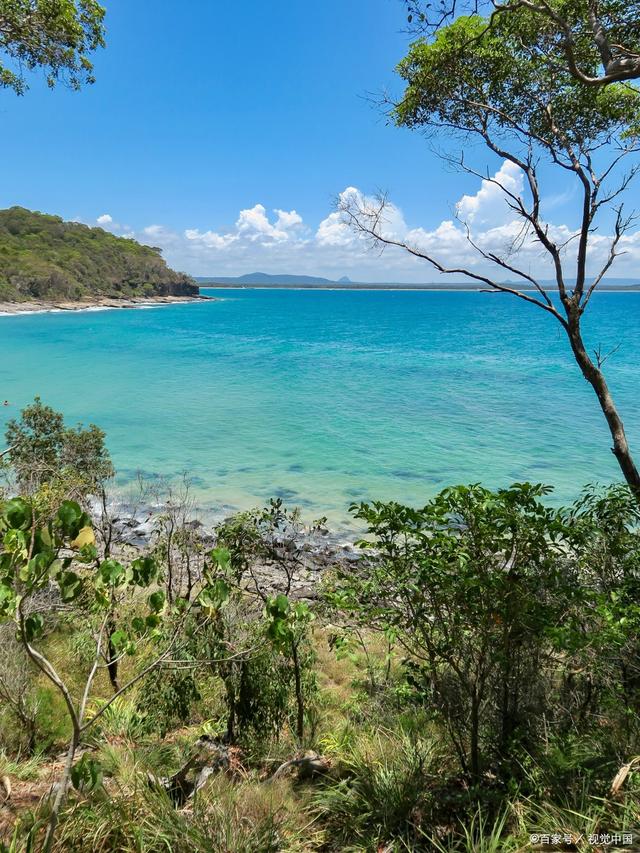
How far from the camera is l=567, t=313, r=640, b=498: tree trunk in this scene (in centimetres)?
584

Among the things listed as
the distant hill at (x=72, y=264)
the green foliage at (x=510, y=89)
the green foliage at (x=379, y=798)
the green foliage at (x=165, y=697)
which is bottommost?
the green foliage at (x=165, y=697)

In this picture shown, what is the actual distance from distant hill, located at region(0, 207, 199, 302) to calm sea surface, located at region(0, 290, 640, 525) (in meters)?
38.9

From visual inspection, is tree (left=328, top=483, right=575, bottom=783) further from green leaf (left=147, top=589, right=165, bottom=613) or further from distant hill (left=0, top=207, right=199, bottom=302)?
distant hill (left=0, top=207, right=199, bottom=302)

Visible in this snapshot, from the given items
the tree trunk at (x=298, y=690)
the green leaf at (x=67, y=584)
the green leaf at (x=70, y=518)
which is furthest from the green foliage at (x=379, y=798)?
the green leaf at (x=70, y=518)

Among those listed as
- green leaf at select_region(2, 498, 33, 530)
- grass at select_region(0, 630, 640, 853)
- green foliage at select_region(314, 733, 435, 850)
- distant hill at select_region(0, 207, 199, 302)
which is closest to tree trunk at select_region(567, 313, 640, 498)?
grass at select_region(0, 630, 640, 853)

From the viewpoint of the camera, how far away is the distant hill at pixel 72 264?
91.8 meters

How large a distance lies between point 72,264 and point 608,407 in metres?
120

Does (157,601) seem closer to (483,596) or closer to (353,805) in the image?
(483,596)

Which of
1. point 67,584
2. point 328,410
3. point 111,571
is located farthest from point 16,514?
point 328,410

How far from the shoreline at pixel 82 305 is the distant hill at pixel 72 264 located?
151 centimetres

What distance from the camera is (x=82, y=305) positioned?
98.5 meters

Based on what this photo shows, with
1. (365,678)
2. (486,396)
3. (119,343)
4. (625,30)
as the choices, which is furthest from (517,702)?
(119,343)

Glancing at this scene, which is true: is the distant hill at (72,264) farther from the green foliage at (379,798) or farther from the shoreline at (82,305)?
the green foliage at (379,798)

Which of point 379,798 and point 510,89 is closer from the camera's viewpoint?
point 379,798
